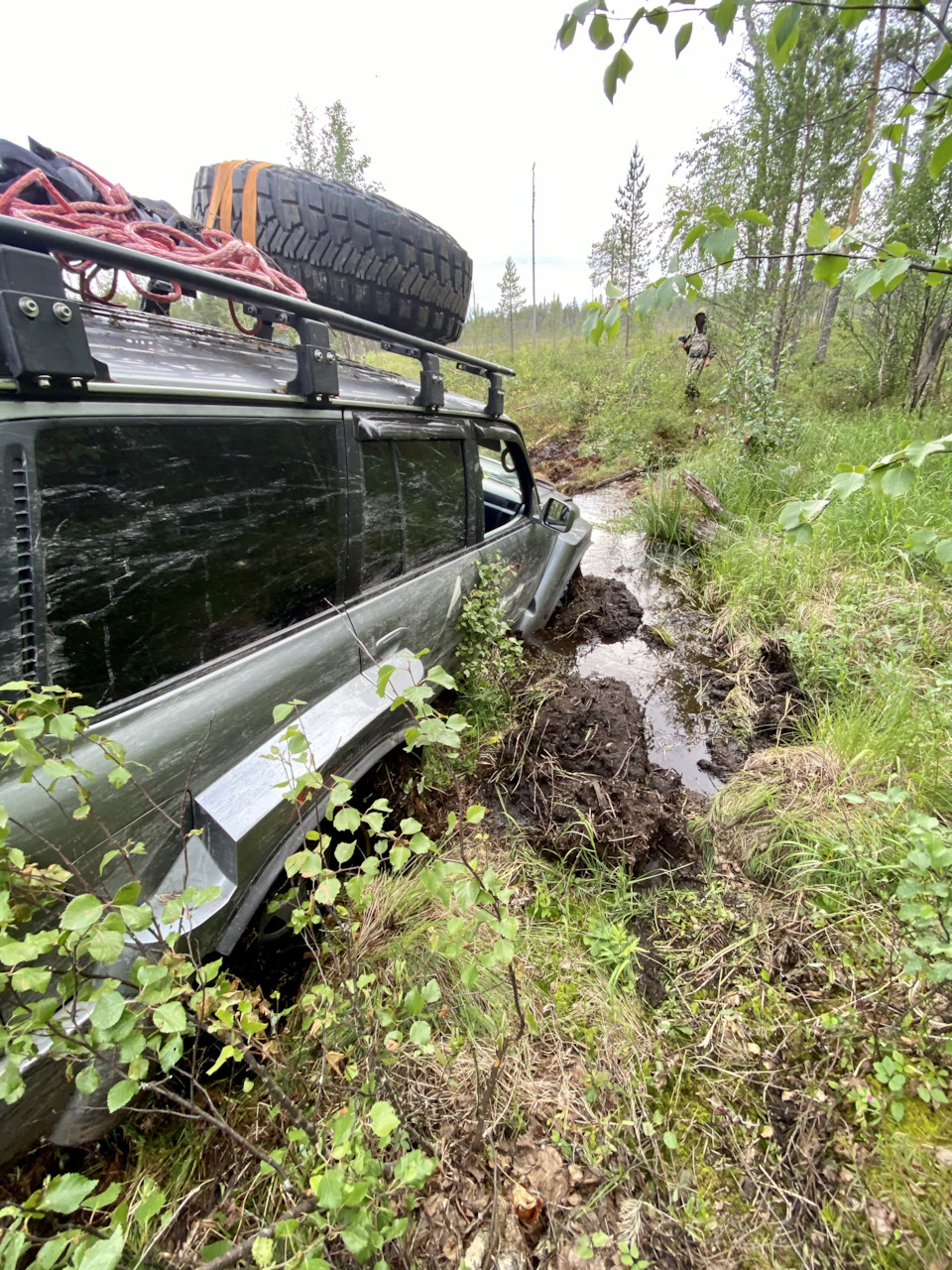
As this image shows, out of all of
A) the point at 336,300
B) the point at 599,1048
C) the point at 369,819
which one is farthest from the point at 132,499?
the point at 336,300

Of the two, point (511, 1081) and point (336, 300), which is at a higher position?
point (336, 300)

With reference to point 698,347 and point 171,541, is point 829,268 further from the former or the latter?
point 698,347

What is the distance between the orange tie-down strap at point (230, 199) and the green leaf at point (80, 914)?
3.09 meters

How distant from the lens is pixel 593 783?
2264mm

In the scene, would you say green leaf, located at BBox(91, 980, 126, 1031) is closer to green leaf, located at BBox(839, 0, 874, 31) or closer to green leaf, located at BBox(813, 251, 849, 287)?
green leaf, located at BBox(813, 251, 849, 287)

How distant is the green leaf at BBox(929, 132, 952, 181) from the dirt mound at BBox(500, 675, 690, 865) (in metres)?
1.94

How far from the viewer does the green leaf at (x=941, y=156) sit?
833 millimetres

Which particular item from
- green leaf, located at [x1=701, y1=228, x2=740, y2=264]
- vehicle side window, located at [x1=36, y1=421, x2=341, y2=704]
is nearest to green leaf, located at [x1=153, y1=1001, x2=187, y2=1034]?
vehicle side window, located at [x1=36, y1=421, x2=341, y2=704]

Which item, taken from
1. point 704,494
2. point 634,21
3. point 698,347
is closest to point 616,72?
point 634,21

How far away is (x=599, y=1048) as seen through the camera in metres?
1.52

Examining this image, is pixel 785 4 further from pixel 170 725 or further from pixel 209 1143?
pixel 209 1143

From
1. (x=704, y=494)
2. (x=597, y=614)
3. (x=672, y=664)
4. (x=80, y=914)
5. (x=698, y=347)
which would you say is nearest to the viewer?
(x=80, y=914)

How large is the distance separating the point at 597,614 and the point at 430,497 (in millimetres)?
2210

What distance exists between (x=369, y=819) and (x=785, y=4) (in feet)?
5.07
